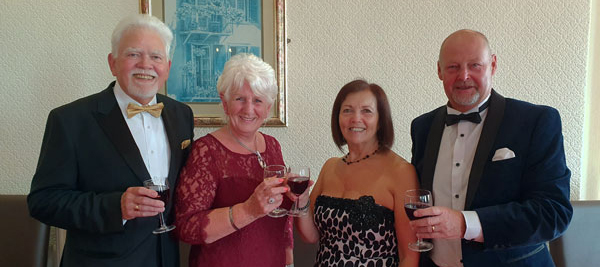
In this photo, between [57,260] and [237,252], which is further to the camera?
[57,260]

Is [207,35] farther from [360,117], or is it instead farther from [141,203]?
[141,203]

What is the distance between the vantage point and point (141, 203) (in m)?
1.37

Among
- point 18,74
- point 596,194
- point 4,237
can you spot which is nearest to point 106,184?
point 4,237

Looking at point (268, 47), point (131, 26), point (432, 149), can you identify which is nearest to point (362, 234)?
point (432, 149)

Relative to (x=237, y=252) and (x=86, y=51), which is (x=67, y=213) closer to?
(x=237, y=252)

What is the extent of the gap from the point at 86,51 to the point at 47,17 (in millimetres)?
386

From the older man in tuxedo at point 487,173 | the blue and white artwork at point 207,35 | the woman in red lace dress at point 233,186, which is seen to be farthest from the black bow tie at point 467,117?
the blue and white artwork at point 207,35

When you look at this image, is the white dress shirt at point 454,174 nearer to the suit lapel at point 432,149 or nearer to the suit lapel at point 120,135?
the suit lapel at point 432,149

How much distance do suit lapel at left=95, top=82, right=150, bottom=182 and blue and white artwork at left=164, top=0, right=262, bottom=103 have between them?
1.17 meters

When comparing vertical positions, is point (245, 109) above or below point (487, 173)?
above

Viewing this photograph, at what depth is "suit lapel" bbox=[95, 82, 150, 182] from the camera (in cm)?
159

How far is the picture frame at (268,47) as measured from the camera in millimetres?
2729

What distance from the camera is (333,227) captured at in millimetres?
1768

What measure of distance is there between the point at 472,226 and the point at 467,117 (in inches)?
21.3
